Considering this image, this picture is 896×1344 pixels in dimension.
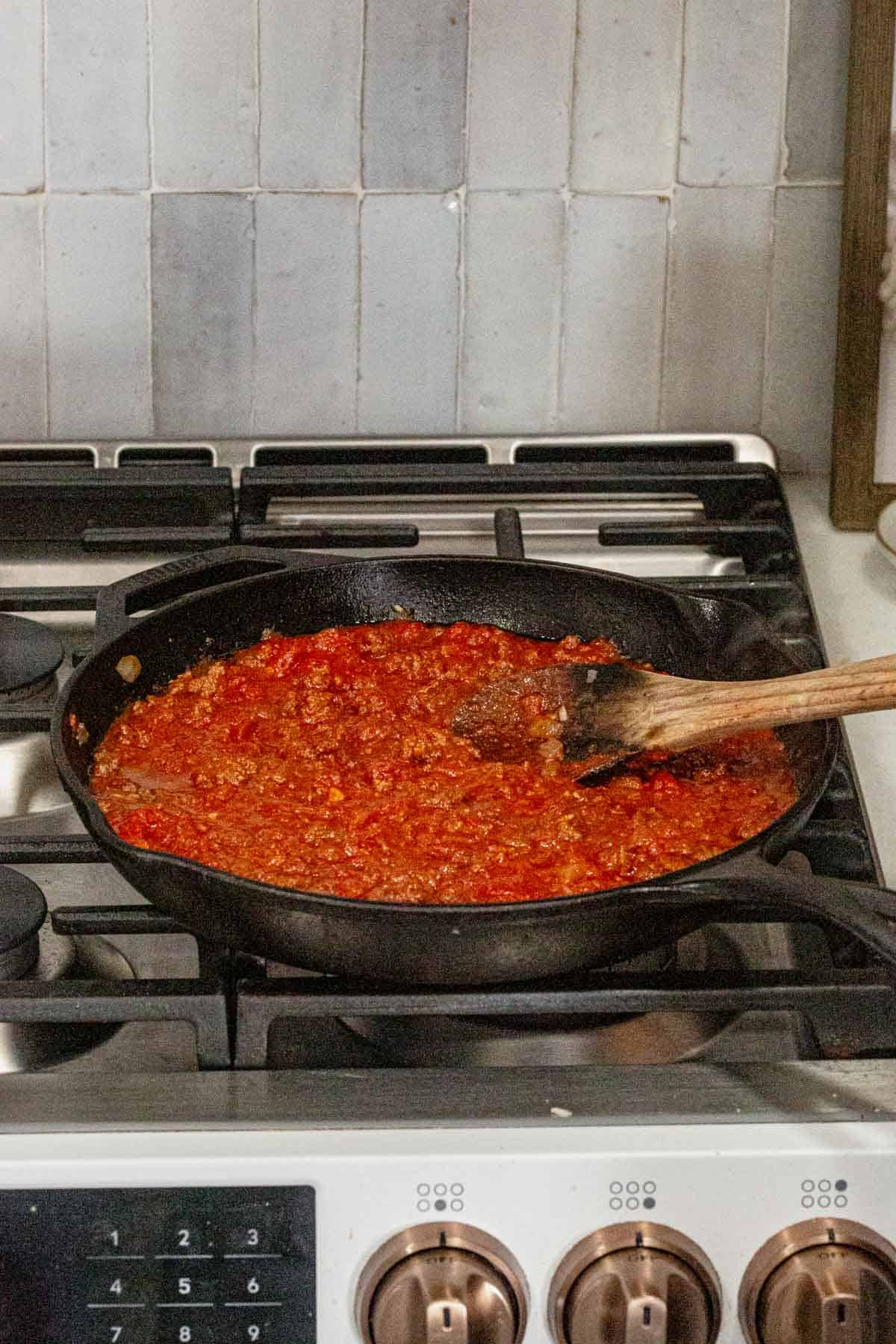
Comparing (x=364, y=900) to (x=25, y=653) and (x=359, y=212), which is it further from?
(x=359, y=212)

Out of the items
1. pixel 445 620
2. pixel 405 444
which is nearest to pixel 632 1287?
pixel 445 620

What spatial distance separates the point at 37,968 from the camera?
84cm

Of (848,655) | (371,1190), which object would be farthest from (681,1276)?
(848,655)

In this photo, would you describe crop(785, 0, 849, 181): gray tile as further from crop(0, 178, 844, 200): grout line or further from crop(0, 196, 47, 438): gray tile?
crop(0, 196, 47, 438): gray tile

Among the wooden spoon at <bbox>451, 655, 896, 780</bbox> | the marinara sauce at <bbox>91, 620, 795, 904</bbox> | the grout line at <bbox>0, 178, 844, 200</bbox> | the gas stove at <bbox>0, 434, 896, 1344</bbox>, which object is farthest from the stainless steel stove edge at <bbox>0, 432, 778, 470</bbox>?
the gas stove at <bbox>0, 434, 896, 1344</bbox>

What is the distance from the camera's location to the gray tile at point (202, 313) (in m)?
1.39

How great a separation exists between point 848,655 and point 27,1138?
789 millimetres

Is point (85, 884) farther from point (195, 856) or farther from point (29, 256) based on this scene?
point (29, 256)

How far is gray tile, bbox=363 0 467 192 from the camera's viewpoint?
1337 mm

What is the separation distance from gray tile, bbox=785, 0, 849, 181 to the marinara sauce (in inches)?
22.9

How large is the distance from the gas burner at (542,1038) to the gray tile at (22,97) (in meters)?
0.95

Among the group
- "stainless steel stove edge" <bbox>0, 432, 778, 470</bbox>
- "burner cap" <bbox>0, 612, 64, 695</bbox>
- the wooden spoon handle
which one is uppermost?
"stainless steel stove edge" <bbox>0, 432, 778, 470</bbox>

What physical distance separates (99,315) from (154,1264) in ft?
3.28

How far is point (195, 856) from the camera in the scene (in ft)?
2.74
